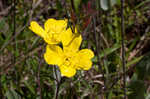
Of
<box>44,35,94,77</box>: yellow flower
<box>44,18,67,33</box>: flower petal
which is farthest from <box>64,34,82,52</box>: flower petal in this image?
<box>44,18,67,33</box>: flower petal

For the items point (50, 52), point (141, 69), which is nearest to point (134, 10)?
point (141, 69)

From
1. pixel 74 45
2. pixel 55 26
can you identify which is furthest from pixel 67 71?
pixel 55 26

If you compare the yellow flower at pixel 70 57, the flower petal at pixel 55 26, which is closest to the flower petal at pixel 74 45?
the yellow flower at pixel 70 57

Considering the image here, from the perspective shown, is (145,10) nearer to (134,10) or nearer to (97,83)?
(134,10)

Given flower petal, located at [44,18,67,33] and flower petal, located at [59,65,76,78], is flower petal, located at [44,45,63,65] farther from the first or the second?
flower petal, located at [44,18,67,33]

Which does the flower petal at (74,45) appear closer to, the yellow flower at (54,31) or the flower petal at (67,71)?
the yellow flower at (54,31)

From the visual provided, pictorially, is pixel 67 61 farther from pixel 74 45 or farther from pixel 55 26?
pixel 55 26
